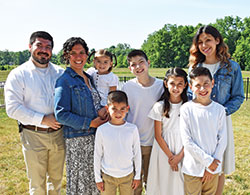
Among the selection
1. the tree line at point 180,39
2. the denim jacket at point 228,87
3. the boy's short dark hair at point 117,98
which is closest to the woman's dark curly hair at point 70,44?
the boy's short dark hair at point 117,98

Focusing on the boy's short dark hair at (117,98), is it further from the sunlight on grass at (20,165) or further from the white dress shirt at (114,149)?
the sunlight on grass at (20,165)

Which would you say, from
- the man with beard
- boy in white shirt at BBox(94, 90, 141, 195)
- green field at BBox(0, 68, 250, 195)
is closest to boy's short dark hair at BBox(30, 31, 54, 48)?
the man with beard

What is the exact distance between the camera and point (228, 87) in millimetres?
2537

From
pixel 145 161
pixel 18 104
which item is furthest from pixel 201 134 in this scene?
pixel 18 104

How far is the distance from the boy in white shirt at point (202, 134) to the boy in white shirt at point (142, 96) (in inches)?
16.5

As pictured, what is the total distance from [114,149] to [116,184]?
1.26 ft

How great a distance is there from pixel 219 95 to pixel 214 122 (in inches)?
16.3

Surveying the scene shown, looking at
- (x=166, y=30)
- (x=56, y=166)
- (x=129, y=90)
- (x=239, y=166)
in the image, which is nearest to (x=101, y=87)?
(x=129, y=90)

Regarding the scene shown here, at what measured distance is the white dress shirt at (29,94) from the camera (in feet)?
7.88

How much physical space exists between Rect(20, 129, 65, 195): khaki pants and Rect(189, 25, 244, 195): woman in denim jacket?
6.12 feet

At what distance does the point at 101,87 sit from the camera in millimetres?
2910

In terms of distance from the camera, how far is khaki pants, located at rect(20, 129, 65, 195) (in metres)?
2.58

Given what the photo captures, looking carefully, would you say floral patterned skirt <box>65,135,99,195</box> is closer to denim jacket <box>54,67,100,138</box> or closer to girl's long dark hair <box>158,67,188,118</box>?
denim jacket <box>54,67,100,138</box>

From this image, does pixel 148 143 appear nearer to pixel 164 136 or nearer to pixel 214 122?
pixel 164 136
